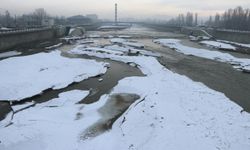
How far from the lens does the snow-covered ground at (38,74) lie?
17.9 meters

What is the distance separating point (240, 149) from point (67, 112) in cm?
854

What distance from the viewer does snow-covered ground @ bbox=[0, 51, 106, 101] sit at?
1792cm

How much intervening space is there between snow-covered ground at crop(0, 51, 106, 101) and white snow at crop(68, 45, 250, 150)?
17.0 ft

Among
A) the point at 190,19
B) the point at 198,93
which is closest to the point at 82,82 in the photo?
the point at 198,93

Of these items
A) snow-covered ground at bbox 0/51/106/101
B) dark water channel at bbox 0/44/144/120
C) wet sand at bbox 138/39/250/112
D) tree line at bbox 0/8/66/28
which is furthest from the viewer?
tree line at bbox 0/8/66/28

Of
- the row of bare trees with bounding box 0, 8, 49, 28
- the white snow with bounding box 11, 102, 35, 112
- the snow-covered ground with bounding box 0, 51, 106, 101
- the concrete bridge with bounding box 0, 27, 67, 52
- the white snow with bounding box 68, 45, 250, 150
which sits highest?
the row of bare trees with bounding box 0, 8, 49, 28

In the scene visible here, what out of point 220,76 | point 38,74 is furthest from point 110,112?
point 220,76

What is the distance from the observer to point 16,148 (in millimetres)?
10312

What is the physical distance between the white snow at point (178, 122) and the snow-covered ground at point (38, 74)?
5174 millimetres

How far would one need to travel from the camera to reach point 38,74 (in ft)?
74.2

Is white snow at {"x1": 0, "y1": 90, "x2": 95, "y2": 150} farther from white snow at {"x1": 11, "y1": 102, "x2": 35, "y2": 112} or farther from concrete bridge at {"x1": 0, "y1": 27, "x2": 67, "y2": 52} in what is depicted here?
concrete bridge at {"x1": 0, "y1": 27, "x2": 67, "y2": 52}

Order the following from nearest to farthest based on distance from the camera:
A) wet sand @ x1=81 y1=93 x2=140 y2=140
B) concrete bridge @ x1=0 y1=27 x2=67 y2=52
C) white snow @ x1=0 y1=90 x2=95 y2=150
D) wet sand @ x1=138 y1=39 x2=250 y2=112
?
white snow @ x1=0 y1=90 x2=95 y2=150 → wet sand @ x1=81 y1=93 x2=140 y2=140 → wet sand @ x1=138 y1=39 x2=250 y2=112 → concrete bridge @ x1=0 y1=27 x2=67 y2=52

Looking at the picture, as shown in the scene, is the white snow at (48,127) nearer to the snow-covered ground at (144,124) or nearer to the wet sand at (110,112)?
the snow-covered ground at (144,124)

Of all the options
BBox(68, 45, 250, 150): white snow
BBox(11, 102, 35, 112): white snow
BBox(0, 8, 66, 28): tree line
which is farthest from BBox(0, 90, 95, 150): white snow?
BBox(0, 8, 66, 28): tree line
